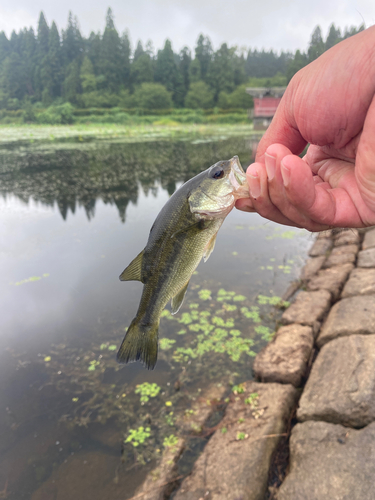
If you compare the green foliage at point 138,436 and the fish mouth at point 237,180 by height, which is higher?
the fish mouth at point 237,180

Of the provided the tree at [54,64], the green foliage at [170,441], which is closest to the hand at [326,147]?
the green foliage at [170,441]

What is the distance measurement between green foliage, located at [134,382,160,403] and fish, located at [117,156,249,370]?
2.28 m

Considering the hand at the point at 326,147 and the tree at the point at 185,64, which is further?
the tree at the point at 185,64

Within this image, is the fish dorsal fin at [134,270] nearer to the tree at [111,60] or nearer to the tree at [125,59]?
the tree at [111,60]

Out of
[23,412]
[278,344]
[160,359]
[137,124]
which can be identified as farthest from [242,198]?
[137,124]

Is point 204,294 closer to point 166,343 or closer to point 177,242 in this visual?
point 166,343

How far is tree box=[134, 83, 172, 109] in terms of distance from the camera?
187 ft

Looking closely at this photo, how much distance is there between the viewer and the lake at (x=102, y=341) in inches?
131

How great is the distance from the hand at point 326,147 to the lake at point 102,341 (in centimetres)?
A: 292

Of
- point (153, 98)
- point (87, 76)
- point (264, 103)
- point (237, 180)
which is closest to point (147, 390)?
point (237, 180)

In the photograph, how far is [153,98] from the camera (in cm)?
5725

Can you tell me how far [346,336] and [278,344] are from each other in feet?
2.94

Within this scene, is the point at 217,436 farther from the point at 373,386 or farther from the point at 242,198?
the point at 242,198

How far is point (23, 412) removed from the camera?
12.7ft
